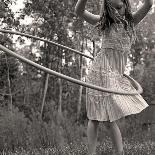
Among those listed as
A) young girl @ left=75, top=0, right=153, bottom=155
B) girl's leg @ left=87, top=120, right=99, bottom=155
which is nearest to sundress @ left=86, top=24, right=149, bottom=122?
young girl @ left=75, top=0, right=153, bottom=155

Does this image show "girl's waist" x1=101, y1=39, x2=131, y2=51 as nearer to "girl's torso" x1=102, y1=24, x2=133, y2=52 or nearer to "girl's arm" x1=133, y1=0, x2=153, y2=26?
"girl's torso" x1=102, y1=24, x2=133, y2=52

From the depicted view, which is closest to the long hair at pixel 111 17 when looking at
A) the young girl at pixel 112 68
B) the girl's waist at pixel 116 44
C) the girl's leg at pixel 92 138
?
the young girl at pixel 112 68

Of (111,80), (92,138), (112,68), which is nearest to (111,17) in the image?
(112,68)

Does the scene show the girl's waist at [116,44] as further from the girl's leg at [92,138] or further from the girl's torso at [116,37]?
the girl's leg at [92,138]

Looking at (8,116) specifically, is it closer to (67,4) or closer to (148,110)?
(67,4)

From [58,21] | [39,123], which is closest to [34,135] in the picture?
[39,123]

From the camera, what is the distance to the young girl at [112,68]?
3.23 m

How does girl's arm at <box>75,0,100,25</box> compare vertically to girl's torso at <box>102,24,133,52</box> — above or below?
above

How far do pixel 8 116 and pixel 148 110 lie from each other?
3619mm

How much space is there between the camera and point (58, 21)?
314 inches

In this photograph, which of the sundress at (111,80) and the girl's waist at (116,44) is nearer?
the sundress at (111,80)

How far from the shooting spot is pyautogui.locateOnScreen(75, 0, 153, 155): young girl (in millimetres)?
3227

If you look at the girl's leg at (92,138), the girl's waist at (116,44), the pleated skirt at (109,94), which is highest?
the girl's waist at (116,44)

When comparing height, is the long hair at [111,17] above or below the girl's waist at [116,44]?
above
